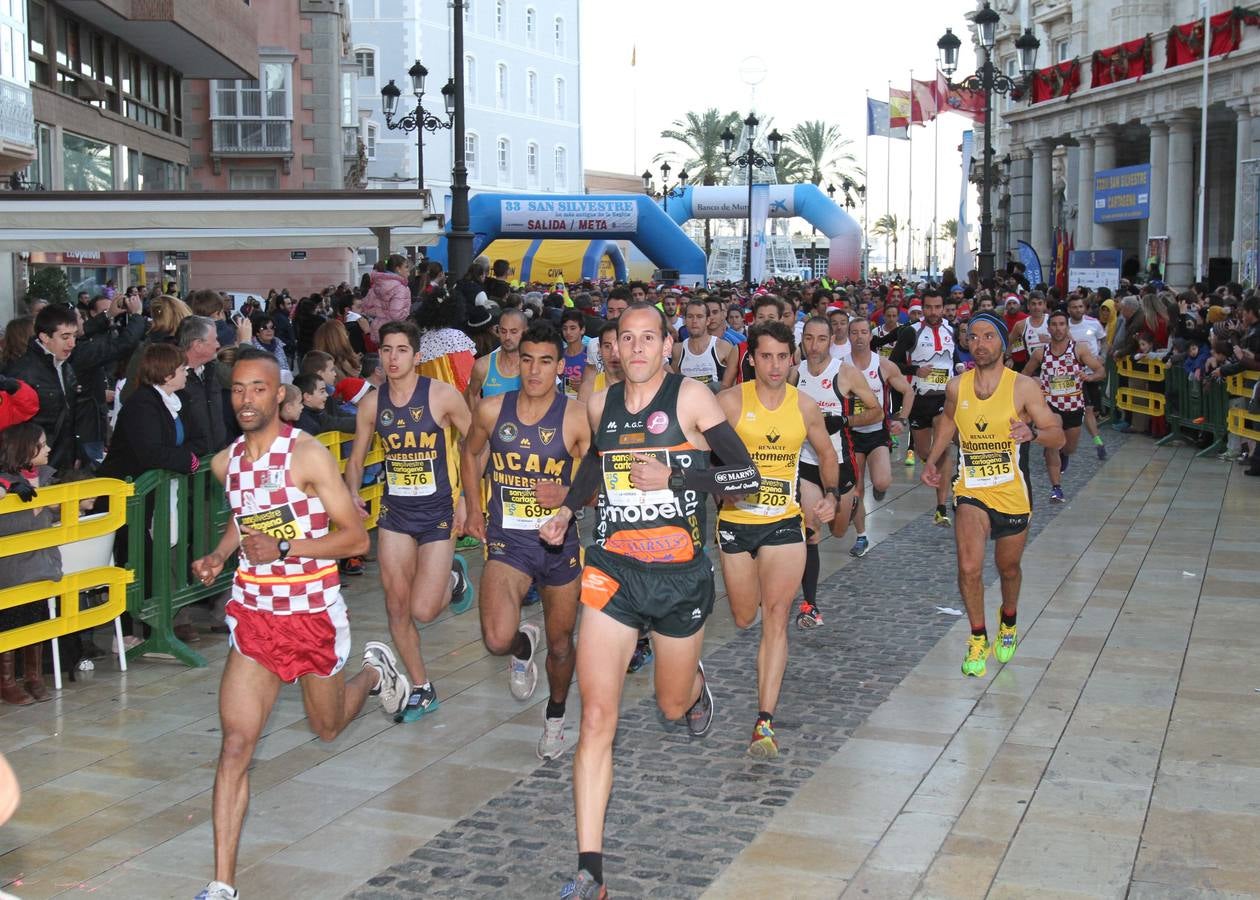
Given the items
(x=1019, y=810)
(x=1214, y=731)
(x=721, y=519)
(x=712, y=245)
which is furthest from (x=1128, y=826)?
(x=712, y=245)

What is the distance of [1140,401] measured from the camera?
67.8 ft

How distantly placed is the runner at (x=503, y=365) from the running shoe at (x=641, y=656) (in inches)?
71.8

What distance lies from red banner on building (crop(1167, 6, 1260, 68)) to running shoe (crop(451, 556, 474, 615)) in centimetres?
3109

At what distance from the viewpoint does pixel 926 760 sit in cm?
659

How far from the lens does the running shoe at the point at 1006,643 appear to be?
832 cm

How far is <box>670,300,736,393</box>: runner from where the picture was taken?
12.4m

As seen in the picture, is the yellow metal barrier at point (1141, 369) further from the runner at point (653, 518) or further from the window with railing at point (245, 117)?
the window with railing at point (245, 117)

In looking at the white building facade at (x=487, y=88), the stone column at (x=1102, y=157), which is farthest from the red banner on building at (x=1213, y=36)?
the white building facade at (x=487, y=88)

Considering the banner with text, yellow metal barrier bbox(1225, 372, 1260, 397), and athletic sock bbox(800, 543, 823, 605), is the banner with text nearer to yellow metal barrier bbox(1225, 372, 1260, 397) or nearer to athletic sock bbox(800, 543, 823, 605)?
yellow metal barrier bbox(1225, 372, 1260, 397)

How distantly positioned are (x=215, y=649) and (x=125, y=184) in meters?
21.6

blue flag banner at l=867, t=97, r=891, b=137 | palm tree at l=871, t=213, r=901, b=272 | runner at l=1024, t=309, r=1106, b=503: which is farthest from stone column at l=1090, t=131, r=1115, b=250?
palm tree at l=871, t=213, r=901, b=272

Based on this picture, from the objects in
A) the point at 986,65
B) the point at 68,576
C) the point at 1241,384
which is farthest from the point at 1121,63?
the point at 68,576

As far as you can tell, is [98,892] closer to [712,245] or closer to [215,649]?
[215,649]

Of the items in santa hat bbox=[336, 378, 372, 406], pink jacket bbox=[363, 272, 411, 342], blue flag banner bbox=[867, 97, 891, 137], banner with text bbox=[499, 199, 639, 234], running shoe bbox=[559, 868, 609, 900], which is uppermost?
blue flag banner bbox=[867, 97, 891, 137]
